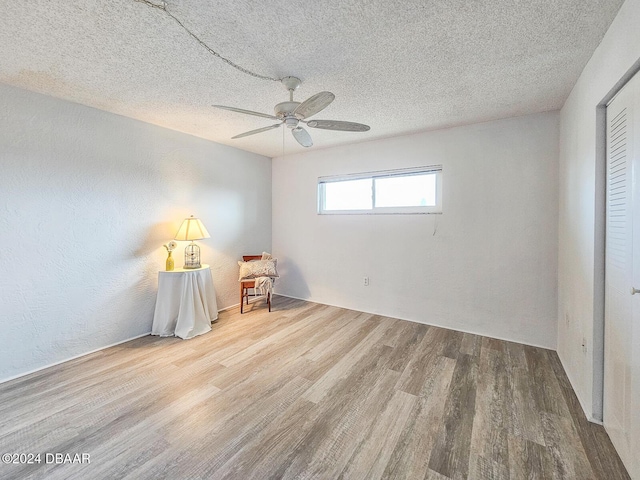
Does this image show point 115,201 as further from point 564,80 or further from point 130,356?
point 564,80

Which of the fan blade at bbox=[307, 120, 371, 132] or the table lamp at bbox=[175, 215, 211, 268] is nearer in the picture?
the fan blade at bbox=[307, 120, 371, 132]

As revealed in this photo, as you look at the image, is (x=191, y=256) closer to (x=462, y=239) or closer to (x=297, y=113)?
(x=297, y=113)

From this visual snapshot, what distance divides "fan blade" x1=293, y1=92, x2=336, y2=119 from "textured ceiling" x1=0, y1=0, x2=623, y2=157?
0.32 metres

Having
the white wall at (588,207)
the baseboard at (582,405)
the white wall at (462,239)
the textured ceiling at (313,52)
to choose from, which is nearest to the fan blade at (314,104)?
the textured ceiling at (313,52)

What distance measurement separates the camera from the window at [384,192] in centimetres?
322

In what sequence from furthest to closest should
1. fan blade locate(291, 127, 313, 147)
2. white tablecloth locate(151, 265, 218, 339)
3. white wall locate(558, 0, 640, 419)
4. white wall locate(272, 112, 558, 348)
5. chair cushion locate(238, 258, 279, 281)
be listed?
chair cushion locate(238, 258, 279, 281) < white tablecloth locate(151, 265, 218, 339) < white wall locate(272, 112, 558, 348) < fan blade locate(291, 127, 313, 147) < white wall locate(558, 0, 640, 419)

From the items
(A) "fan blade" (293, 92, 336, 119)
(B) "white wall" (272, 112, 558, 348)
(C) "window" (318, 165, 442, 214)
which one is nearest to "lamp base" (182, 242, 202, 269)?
(B) "white wall" (272, 112, 558, 348)

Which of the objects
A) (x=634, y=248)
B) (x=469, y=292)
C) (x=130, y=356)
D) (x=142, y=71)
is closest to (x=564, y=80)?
(x=634, y=248)

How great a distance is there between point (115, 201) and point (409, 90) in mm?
3027

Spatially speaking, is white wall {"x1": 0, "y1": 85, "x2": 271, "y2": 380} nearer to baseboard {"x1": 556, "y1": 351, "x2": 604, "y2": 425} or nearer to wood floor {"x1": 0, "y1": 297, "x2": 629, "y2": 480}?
wood floor {"x1": 0, "y1": 297, "x2": 629, "y2": 480}

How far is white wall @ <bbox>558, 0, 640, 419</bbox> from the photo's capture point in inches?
53.6

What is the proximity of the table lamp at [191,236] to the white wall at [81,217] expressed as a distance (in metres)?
0.19

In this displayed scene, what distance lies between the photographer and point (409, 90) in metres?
2.18

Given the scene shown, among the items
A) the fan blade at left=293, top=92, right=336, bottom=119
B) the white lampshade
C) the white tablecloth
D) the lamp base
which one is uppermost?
the fan blade at left=293, top=92, right=336, bottom=119
